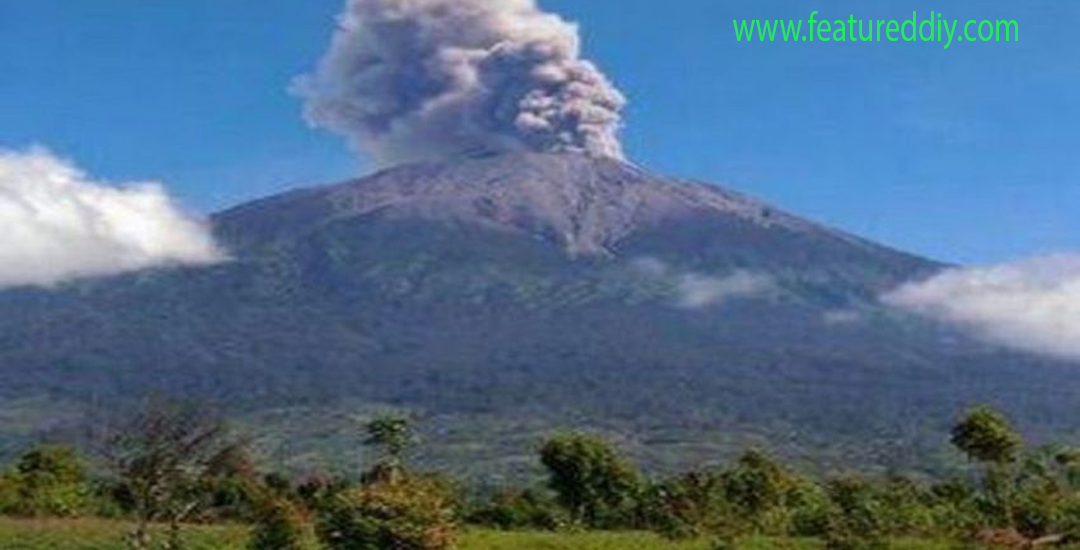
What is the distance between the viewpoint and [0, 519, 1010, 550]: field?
46875mm

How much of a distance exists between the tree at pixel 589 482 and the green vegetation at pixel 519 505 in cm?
5

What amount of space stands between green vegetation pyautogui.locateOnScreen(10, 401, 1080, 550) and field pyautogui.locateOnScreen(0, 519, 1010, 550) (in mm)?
90

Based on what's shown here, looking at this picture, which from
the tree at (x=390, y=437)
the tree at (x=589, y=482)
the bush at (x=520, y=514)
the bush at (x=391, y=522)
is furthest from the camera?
the tree at (x=589, y=482)

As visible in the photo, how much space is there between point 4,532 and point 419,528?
17852mm

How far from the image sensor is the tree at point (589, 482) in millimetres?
62750

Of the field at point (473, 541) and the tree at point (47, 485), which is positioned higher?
the tree at point (47, 485)

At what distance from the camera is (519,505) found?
203 ft

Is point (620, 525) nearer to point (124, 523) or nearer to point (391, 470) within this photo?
point (391, 470)

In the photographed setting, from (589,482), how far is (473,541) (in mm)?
15025

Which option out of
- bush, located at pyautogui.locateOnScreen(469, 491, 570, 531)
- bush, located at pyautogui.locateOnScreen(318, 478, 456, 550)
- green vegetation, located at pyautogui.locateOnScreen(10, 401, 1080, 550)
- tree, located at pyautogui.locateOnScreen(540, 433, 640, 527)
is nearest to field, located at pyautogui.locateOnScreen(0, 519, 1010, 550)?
green vegetation, located at pyautogui.locateOnScreen(10, 401, 1080, 550)

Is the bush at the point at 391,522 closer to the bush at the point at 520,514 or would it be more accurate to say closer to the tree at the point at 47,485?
the bush at the point at 520,514

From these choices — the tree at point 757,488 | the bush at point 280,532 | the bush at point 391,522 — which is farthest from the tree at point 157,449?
the tree at point 757,488

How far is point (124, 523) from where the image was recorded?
→ 189 feet

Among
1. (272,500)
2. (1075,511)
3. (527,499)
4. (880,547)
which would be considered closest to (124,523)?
(272,500)
